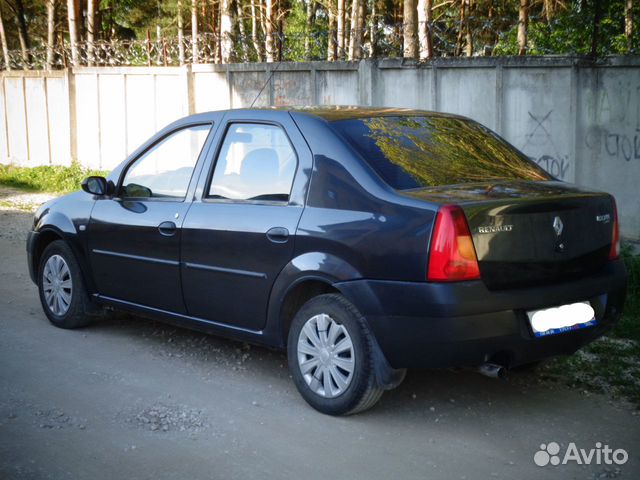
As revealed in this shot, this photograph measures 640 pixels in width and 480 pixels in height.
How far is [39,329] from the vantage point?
280 inches

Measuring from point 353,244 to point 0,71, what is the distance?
19.5 m

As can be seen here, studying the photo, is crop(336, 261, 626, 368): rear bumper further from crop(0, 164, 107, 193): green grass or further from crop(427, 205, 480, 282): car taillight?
crop(0, 164, 107, 193): green grass

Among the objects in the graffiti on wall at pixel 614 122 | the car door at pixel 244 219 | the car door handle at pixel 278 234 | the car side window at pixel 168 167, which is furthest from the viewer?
the graffiti on wall at pixel 614 122

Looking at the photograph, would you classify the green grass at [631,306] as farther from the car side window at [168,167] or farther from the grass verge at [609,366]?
the car side window at [168,167]

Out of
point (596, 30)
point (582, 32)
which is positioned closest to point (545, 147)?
point (596, 30)

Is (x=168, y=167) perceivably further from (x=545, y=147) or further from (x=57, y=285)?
(x=545, y=147)

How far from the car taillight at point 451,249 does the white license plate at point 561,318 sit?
→ 0.46m

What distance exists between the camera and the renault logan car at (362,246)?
464cm

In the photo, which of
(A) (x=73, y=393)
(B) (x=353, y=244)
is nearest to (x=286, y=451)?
(B) (x=353, y=244)

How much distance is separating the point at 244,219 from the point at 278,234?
1.08 ft

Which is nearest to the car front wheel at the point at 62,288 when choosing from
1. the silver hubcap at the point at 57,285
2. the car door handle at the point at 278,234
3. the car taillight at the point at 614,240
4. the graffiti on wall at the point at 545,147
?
the silver hubcap at the point at 57,285

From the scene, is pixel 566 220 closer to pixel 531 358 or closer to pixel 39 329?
pixel 531 358

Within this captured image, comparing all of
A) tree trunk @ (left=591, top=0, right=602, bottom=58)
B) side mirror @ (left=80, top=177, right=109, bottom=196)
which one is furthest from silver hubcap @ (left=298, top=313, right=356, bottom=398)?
tree trunk @ (left=591, top=0, right=602, bottom=58)

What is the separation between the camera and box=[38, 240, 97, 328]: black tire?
22.7 feet
